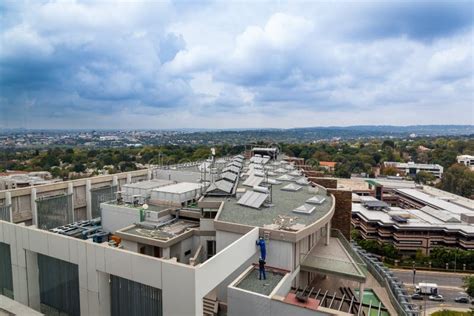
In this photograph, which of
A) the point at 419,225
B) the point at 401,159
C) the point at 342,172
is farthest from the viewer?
the point at 401,159

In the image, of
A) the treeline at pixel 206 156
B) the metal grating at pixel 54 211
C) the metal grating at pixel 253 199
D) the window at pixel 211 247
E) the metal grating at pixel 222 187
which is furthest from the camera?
the treeline at pixel 206 156

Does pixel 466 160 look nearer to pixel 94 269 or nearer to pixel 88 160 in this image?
pixel 88 160

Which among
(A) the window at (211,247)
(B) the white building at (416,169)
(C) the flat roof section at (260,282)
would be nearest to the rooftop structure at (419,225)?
(A) the window at (211,247)

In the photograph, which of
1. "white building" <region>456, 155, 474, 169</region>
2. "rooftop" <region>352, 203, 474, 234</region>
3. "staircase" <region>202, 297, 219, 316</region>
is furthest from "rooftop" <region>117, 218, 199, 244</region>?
"white building" <region>456, 155, 474, 169</region>

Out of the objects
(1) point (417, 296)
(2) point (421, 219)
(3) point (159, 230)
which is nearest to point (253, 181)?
(3) point (159, 230)

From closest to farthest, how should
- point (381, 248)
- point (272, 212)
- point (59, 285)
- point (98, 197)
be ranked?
point (59, 285) < point (272, 212) < point (98, 197) < point (381, 248)

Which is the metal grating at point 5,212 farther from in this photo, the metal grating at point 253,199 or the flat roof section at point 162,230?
the metal grating at point 253,199

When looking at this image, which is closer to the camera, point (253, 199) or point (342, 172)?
point (253, 199)
